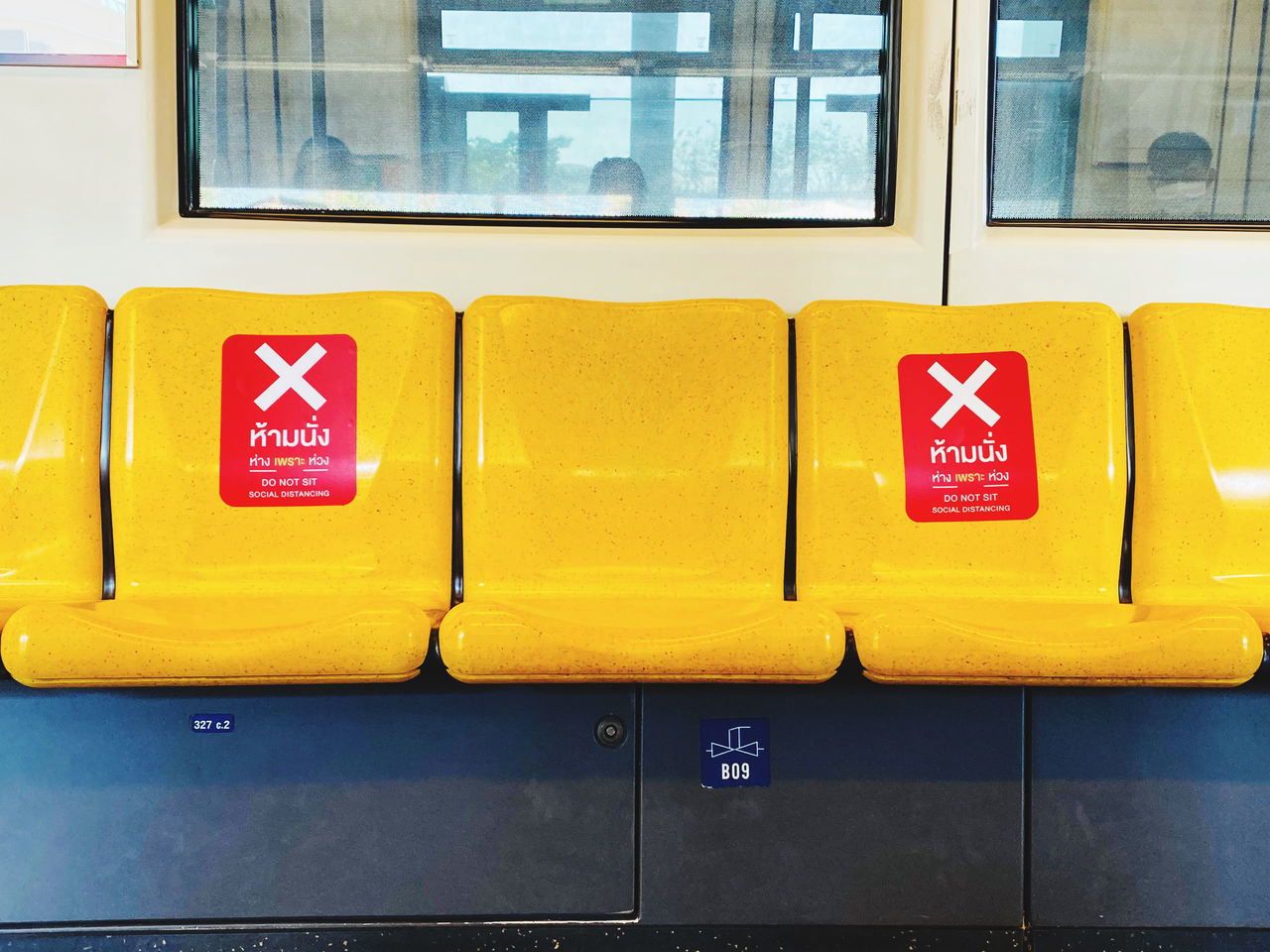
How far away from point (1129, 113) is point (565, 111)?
1.21 m

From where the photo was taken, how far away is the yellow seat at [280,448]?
1.55 meters

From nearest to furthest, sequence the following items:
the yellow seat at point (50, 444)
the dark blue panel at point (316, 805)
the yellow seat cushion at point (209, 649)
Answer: the yellow seat cushion at point (209, 649)
the dark blue panel at point (316, 805)
the yellow seat at point (50, 444)

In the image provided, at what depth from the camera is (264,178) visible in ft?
6.18

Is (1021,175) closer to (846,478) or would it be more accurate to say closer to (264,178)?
(846,478)

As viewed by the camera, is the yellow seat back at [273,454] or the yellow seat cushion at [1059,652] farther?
the yellow seat back at [273,454]

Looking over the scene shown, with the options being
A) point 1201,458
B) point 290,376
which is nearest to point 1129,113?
point 1201,458

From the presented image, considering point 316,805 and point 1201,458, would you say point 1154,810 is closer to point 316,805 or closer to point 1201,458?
point 1201,458

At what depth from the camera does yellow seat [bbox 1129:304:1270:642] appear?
1589mm

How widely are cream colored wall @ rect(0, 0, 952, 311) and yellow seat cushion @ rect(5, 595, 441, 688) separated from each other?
33.4 inches

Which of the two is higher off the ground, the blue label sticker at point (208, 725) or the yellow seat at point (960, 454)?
the yellow seat at point (960, 454)

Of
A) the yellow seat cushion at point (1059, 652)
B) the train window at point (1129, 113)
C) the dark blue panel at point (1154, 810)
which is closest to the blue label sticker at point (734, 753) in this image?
the yellow seat cushion at point (1059, 652)

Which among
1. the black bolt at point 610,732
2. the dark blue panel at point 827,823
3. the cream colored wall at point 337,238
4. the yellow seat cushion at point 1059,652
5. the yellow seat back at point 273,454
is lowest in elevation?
the dark blue panel at point 827,823

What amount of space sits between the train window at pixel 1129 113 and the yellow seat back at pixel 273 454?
1310 millimetres

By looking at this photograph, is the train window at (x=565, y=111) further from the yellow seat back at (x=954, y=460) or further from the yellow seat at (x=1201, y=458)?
the yellow seat at (x=1201, y=458)
